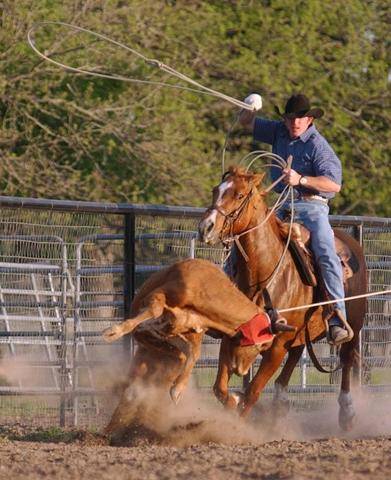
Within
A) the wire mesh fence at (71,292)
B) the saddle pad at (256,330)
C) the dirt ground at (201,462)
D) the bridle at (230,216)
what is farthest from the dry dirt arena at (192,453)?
the bridle at (230,216)

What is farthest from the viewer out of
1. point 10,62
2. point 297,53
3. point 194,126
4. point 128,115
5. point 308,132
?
point 297,53

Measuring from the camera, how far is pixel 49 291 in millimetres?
9859

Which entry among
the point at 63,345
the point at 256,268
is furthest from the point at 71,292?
the point at 256,268

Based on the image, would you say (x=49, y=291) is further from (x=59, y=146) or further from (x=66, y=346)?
(x=59, y=146)

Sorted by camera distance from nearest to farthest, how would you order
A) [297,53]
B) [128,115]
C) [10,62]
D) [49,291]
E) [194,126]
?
[49,291]
[10,62]
[128,115]
[194,126]
[297,53]

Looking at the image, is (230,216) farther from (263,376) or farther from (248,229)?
(263,376)

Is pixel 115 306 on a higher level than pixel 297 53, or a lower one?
lower

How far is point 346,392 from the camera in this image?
1006 cm

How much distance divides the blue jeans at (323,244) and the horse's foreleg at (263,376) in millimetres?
Result: 602

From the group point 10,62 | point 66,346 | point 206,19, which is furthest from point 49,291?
point 206,19

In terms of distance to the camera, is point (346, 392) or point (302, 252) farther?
point (346, 392)

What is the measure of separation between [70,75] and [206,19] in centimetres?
387

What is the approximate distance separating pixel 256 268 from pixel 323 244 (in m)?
0.75

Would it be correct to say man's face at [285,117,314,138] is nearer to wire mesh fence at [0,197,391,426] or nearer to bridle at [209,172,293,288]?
bridle at [209,172,293,288]
